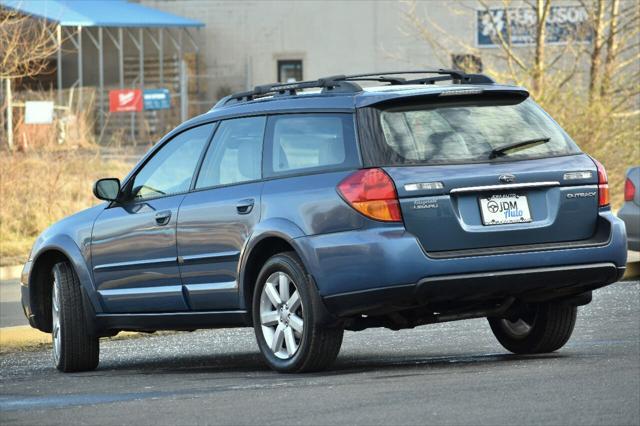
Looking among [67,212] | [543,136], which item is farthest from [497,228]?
[67,212]

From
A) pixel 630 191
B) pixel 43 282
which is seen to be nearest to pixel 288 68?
pixel 630 191

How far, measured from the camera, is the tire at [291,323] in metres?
8.44

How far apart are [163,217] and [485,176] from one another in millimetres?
2234

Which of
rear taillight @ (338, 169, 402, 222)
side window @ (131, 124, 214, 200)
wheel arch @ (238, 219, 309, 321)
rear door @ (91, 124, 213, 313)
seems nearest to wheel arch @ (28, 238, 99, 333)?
rear door @ (91, 124, 213, 313)

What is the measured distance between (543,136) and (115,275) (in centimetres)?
296

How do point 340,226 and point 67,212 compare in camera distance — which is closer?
point 340,226

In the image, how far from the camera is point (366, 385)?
7.89 metres

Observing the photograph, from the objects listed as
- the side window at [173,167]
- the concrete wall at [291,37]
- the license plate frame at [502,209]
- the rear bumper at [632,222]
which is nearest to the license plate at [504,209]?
the license plate frame at [502,209]

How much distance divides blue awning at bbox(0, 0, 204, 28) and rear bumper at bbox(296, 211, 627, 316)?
34533mm

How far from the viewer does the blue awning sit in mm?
44188

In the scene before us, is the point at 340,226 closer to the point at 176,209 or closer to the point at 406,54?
the point at 176,209

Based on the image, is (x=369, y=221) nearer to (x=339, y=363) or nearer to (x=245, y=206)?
(x=245, y=206)

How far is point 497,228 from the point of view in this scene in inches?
327

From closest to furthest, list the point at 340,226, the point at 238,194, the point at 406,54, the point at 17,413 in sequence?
the point at 17,413, the point at 340,226, the point at 238,194, the point at 406,54
